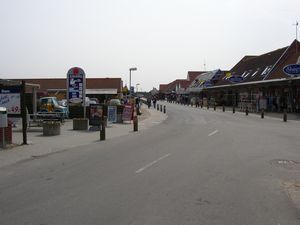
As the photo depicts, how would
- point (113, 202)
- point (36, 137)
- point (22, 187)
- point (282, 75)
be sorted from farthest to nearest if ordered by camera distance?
1. point (282, 75)
2. point (36, 137)
3. point (22, 187)
4. point (113, 202)

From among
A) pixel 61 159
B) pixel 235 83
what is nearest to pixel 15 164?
pixel 61 159

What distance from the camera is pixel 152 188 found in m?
8.47

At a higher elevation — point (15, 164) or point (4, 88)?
point (4, 88)

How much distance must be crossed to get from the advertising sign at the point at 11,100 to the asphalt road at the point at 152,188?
564cm

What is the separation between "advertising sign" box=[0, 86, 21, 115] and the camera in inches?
762

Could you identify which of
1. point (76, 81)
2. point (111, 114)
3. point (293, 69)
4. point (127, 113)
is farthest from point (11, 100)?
point (293, 69)

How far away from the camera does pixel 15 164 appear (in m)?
12.0

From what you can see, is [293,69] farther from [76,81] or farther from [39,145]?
[39,145]

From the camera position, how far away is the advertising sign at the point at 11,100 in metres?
19.4

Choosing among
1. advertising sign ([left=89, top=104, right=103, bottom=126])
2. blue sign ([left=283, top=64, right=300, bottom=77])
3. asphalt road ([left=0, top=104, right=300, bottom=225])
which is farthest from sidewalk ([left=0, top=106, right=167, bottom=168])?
blue sign ([left=283, top=64, right=300, bottom=77])

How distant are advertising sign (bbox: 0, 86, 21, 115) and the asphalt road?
5.64m

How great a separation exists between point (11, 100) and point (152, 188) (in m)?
12.8

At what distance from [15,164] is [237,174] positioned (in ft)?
19.7

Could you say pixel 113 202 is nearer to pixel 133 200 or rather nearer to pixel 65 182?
pixel 133 200
